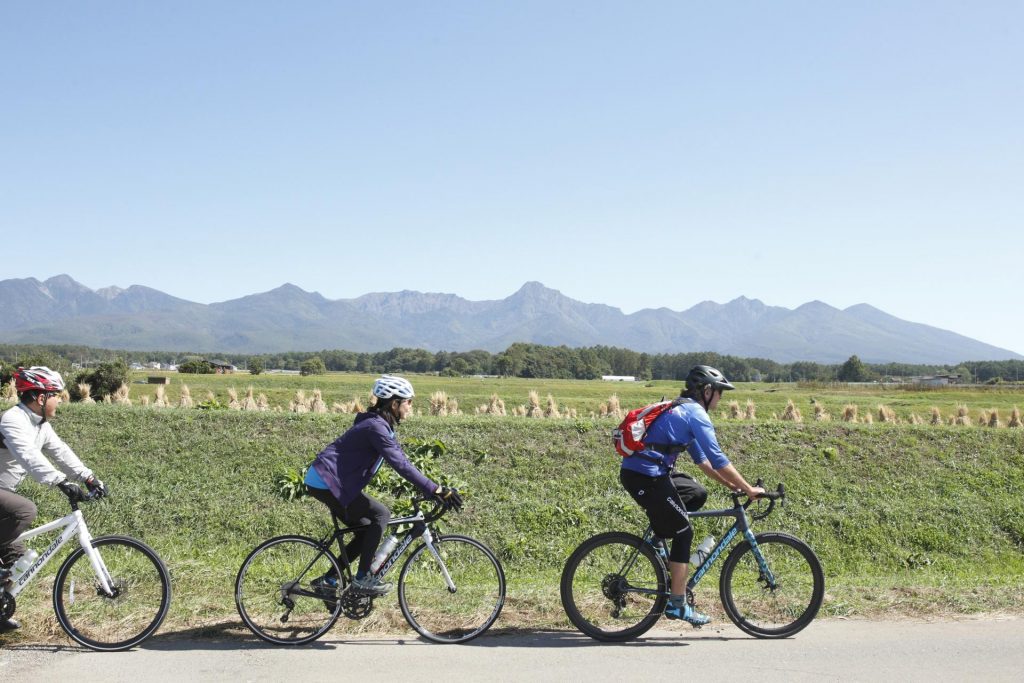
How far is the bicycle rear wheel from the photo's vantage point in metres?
6.88

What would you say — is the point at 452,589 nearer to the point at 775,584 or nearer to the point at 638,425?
the point at 638,425

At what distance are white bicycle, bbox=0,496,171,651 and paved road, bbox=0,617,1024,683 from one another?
0.21m

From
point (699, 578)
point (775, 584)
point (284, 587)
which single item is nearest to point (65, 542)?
point (284, 587)

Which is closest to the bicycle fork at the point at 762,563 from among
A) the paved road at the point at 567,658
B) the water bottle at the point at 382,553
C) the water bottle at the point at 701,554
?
the water bottle at the point at 701,554

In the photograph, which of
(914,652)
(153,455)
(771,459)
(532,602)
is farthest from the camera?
(771,459)

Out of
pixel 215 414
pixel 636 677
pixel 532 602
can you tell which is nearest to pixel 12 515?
pixel 532 602

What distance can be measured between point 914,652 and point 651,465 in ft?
8.32

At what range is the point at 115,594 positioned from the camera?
6.80m

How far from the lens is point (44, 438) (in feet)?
22.7

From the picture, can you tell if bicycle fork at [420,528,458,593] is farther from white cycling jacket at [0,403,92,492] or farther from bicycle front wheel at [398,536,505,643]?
white cycling jacket at [0,403,92,492]

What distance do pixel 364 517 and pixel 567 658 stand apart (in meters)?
2.03

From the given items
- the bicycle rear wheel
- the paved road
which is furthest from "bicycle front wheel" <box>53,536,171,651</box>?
the bicycle rear wheel

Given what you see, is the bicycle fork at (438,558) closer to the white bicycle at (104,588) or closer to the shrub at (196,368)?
the white bicycle at (104,588)

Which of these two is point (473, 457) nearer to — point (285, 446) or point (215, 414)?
point (285, 446)
